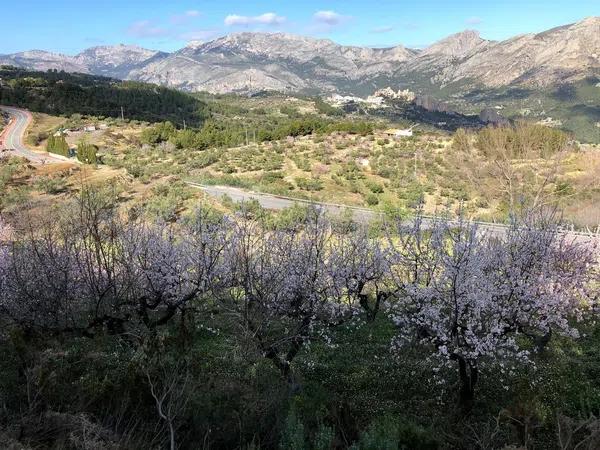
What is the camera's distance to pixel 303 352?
1368 centimetres

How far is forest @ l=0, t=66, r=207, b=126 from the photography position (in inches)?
3804

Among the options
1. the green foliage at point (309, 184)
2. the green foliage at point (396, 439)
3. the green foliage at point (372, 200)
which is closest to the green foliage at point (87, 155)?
the green foliage at point (309, 184)

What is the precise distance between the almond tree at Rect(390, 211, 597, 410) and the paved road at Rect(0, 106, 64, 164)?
155ft

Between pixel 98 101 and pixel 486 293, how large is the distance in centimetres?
10918

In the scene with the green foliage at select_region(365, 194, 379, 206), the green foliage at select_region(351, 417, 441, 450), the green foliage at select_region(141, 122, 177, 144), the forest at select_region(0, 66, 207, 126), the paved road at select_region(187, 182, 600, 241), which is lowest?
the green foliage at select_region(365, 194, 379, 206)

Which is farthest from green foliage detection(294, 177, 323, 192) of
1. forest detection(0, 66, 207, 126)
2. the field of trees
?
forest detection(0, 66, 207, 126)

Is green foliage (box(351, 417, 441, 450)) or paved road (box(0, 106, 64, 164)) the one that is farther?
paved road (box(0, 106, 64, 164))

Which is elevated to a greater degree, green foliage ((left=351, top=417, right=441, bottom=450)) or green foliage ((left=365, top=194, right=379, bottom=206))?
green foliage ((left=351, top=417, right=441, bottom=450))

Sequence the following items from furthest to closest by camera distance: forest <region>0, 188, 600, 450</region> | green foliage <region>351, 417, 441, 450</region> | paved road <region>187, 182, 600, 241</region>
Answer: paved road <region>187, 182, 600, 241</region>
forest <region>0, 188, 600, 450</region>
green foliage <region>351, 417, 441, 450</region>

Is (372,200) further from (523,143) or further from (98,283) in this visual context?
(98,283)

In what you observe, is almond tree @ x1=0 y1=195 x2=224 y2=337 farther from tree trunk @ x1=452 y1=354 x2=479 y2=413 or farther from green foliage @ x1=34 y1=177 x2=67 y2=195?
green foliage @ x1=34 y1=177 x2=67 y2=195

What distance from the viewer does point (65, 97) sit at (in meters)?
101

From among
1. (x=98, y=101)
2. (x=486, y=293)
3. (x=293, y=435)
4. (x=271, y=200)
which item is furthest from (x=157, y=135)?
(x=293, y=435)

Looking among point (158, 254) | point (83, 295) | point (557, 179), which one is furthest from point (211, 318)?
point (557, 179)
